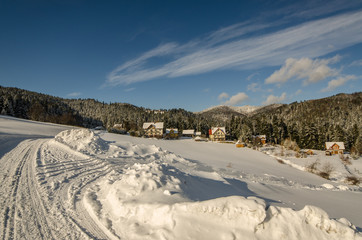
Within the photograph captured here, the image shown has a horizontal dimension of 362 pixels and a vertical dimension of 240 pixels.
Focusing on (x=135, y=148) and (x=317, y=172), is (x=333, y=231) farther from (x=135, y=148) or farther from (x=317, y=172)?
(x=317, y=172)

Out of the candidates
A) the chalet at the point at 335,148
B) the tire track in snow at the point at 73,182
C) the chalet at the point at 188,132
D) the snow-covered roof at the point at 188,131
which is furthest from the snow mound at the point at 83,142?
the chalet at the point at 335,148

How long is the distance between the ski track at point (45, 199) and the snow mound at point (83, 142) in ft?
16.8

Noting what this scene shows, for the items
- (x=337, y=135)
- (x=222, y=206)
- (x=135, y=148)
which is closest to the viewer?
(x=222, y=206)

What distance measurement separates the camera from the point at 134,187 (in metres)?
7.17

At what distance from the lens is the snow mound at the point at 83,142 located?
17484 mm

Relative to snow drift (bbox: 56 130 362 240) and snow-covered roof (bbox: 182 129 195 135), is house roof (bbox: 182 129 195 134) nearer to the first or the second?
snow-covered roof (bbox: 182 129 195 135)

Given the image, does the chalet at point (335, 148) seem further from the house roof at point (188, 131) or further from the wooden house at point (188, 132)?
the house roof at point (188, 131)

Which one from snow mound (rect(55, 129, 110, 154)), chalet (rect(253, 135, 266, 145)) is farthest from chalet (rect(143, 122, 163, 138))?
snow mound (rect(55, 129, 110, 154))

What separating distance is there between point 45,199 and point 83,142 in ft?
42.3

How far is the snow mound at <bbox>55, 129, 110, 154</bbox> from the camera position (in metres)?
17.5

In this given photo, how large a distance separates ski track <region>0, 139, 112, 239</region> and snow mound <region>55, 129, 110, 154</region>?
201 inches

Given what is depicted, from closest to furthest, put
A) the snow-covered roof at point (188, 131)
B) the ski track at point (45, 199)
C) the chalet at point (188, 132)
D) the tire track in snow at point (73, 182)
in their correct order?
the ski track at point (45, 199) → the tire track in snow at point (73, 182) → the chalet at point (188, 132) → the snow-covered roof at point (188, 131)

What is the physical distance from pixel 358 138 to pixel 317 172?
4233 centimetres

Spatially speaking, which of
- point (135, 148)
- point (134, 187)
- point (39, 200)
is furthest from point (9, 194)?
point (135, 148)
